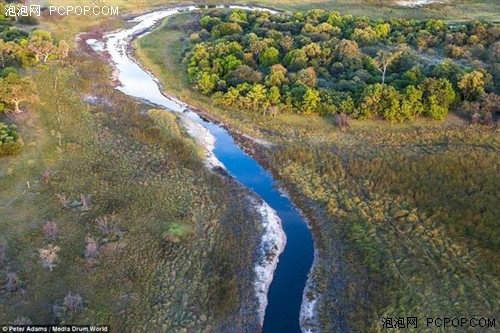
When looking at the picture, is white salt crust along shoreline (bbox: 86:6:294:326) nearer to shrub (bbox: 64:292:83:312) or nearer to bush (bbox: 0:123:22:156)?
shrub (bbox: 64:292:83:312)

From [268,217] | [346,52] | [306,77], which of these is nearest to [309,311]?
[268,217]

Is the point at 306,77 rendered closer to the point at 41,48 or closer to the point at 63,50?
the point at 63,50

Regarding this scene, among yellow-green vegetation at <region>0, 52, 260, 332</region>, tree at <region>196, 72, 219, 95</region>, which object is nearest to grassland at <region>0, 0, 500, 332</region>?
yellow-green vegetation at <region>0, 52, 260, 332</region>

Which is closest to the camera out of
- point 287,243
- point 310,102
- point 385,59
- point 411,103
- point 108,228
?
point 108,228

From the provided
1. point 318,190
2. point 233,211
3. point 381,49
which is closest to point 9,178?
point 233,211

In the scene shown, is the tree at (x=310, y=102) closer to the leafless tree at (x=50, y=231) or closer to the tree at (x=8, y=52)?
the leafless tree at (x=50, y=231)

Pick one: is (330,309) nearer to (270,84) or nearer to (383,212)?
(383,212)
